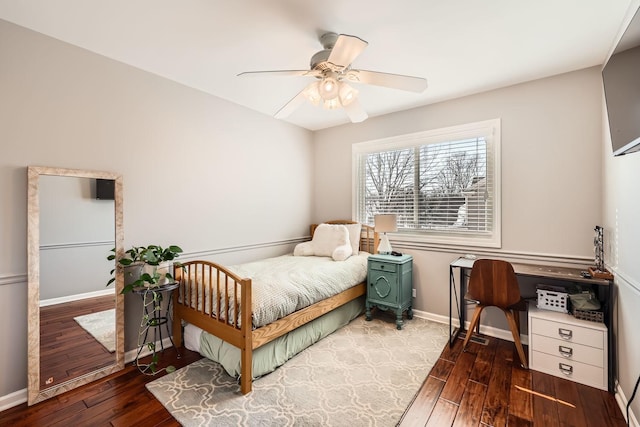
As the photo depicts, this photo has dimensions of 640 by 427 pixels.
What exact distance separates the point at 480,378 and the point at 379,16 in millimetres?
2741

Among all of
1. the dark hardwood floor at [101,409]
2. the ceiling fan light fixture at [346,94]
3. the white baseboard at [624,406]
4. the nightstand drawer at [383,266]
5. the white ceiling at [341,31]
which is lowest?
the dark hardwood floor at [101,409]

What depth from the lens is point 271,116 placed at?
3.80m

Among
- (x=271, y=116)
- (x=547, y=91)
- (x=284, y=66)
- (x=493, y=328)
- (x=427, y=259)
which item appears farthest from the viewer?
(x=271, y=116)

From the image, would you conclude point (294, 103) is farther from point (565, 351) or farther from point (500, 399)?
point (565, 351)

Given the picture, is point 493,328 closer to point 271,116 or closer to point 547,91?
point 547,91

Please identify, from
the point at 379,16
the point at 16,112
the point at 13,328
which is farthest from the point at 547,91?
the point at 13,328

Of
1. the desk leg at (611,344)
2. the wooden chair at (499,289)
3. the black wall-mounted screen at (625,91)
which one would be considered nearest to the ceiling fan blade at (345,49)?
the black wall-mounted screen at (625,91)

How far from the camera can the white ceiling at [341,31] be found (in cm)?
175

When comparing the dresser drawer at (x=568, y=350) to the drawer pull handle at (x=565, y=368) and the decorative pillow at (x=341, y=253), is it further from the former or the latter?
the decorative pillow at (x=341, y=253)

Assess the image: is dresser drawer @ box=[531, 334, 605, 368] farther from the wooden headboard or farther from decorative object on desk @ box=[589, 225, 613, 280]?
the wooden headboard

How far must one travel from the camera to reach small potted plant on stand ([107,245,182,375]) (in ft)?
7.64

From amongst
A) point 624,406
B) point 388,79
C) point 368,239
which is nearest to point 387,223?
point 368,239

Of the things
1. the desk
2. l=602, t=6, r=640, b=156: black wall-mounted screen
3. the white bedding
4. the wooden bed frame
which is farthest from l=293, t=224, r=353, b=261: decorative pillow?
l=602, t=6, r=640, b=156: black wall-mounted screen

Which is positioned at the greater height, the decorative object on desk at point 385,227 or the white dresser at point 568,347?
the decorative object on desk at point 385,227
